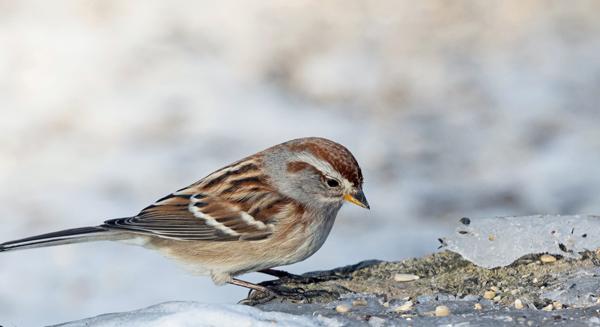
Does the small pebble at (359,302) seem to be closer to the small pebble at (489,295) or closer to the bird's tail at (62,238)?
the small pebble at (489,295)

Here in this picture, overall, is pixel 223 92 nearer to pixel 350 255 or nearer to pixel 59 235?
pixel 350 255

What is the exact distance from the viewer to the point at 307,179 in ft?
20.4

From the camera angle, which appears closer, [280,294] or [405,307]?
[405,307]

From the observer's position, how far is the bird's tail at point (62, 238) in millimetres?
5929

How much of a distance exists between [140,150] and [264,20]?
5.39 feet

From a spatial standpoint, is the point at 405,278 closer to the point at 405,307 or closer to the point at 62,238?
the point at 405,307

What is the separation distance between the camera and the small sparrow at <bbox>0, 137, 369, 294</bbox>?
609 cm

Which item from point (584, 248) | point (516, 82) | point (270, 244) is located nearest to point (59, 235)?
point (270, 244)

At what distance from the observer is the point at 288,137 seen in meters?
9.51

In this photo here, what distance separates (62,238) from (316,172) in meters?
1.19

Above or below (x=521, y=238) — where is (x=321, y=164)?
above

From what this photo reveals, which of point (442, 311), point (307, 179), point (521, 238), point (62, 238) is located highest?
point (307, 179)

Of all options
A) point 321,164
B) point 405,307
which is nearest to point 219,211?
point 321,164

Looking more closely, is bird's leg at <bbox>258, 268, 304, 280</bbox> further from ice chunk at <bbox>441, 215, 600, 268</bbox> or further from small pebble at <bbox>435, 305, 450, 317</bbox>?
small pebble at <bbox>435, 305, 450, 317</bbox>
